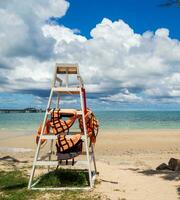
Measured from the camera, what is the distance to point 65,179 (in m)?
9.29

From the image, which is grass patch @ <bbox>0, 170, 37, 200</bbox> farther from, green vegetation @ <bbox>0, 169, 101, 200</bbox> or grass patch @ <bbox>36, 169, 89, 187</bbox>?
grass patch @ <bbox>36, 169, 89, 187</bbox>

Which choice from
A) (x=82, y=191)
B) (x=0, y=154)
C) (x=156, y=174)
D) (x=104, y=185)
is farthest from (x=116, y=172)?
(x=0, y=154)

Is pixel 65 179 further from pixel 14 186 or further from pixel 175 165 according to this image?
pixel 175 165

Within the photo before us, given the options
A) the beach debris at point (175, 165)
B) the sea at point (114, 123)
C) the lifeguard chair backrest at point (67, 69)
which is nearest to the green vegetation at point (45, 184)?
the lifeguard chair backrest at point (67, 69)

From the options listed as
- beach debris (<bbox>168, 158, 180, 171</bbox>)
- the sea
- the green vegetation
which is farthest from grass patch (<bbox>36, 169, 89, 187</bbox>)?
the sea

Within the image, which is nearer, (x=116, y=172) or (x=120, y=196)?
(x=120, y=196)

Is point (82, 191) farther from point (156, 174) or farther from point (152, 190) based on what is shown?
point (156, 174)

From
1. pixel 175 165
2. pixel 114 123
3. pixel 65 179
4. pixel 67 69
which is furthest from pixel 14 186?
pixel 114 123

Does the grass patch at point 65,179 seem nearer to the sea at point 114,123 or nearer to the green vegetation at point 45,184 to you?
the green vegetation at point 45,184

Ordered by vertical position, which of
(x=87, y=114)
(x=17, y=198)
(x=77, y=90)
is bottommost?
(x=17, y=198)

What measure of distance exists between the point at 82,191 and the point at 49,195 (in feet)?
2.44

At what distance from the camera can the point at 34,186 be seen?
8.73 m

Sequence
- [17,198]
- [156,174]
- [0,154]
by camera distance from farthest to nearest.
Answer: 1. [0,154]
2. [156,174]
3. [17,198]

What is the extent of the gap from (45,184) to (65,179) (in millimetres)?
585
